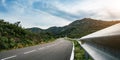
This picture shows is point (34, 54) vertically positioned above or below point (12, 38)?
below

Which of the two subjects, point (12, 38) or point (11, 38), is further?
point (12, 38)

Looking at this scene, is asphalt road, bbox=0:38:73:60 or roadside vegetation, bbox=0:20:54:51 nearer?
asphalt road, bbox=0:38:73:60

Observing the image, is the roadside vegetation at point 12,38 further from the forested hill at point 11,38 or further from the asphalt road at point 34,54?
the asphalt road at point 34,54

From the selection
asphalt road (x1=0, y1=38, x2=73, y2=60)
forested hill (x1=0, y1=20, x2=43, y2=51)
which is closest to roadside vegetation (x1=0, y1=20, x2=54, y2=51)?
forested hill (x1=0, y1=20, x2=43, y2=51)

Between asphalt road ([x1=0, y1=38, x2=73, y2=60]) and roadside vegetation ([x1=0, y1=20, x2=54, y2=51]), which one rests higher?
roadside vegetation ([x1=0, y1=20, x2=54, y2=51])

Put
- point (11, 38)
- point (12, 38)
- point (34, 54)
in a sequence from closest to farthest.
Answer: point (34, 54) < point (11, 38) < point (12, 38)

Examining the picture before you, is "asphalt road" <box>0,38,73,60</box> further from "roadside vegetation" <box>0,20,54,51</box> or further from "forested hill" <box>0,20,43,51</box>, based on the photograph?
"forested hill" <box>0,20,43,51</box>

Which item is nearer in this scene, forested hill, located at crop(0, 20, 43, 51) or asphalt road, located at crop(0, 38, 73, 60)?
asphalt road, located at crop(0, 38, 73, 60)

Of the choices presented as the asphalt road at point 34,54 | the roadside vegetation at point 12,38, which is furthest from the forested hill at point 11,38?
the asphalt road at point 34,54

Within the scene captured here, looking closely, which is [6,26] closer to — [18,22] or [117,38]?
[18,22]

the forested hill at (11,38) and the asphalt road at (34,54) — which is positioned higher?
the forested hill at (11,38)

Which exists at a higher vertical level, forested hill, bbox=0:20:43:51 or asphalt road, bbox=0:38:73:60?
forested hill, bbox=0:20:43:51

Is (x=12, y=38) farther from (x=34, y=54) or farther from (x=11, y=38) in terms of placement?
(x=34, y=54)

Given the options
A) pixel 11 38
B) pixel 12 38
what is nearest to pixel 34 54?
pixel 11 38
